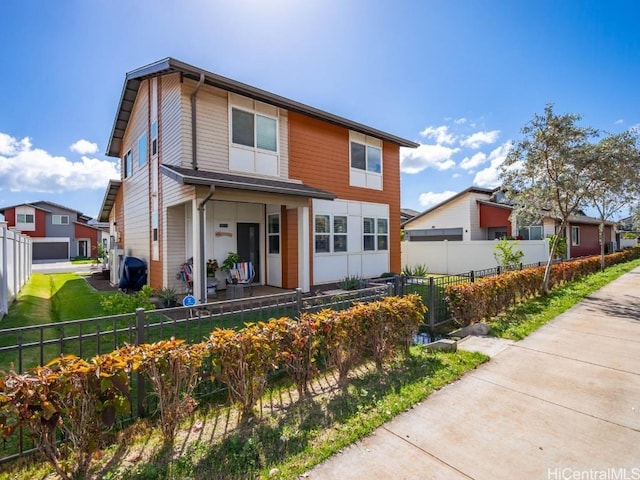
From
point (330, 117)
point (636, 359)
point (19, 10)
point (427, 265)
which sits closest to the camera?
point (636, 359)

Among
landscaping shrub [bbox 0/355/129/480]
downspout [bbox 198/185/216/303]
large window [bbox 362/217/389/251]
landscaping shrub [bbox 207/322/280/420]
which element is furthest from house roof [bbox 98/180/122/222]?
landscaping shrub [bbox 0/355/129/480]

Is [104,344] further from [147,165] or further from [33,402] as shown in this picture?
[147,165]

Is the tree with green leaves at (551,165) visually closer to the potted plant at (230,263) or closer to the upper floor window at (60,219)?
the potted plant at (230,263)

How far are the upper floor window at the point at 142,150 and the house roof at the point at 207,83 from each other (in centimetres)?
189

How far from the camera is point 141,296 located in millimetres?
6125

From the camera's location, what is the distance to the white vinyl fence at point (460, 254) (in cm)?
1803

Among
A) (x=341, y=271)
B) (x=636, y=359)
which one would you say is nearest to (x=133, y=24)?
(x=341, y=271)

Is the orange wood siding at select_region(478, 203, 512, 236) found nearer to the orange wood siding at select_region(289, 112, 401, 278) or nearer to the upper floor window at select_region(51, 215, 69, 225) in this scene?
the orange wood siding at select_region(289, 112, 401, 278)

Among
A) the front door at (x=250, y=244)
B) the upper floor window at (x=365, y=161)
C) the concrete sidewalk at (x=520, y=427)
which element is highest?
the upper floor window at (x=365, y=161)

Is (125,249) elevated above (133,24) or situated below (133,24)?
below

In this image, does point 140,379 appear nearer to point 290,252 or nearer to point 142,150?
point 290,252

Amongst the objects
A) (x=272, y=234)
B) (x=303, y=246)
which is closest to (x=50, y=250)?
(x=272, y=234)

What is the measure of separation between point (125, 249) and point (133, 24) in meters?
9.30

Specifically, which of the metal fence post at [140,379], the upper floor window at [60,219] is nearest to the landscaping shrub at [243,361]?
the metal fence post at [140,379]
